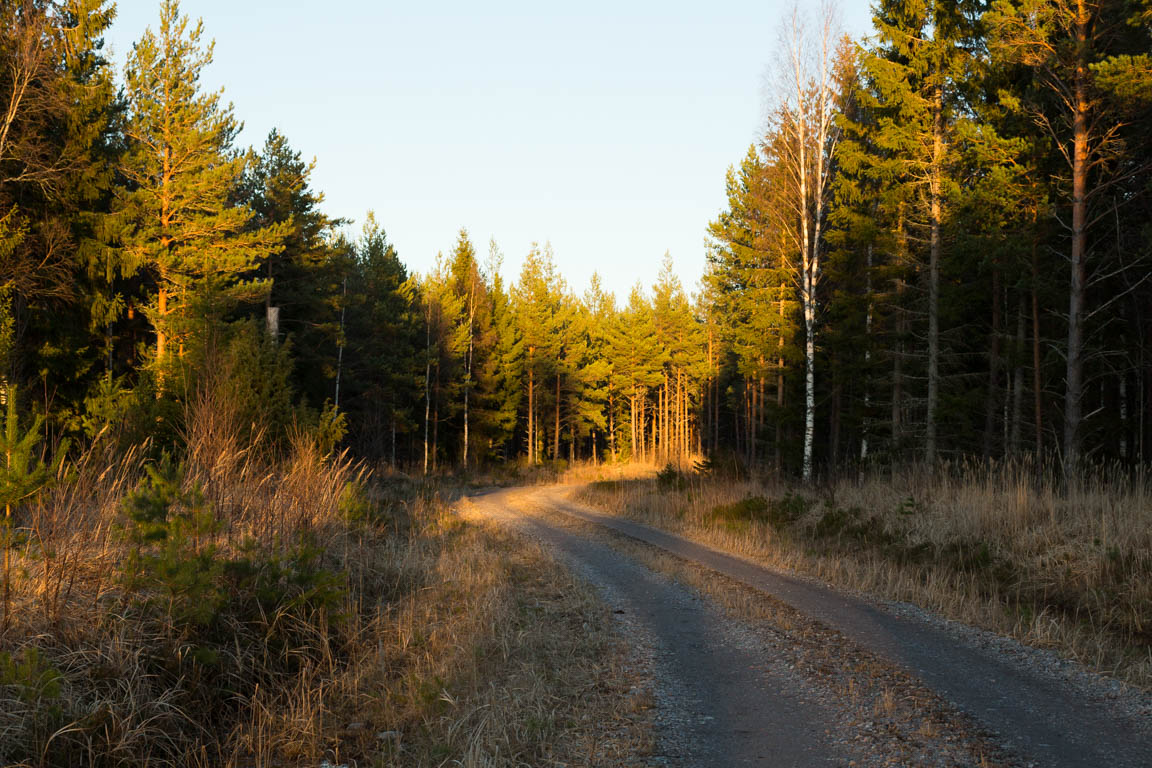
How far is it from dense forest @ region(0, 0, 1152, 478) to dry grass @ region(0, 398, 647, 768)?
5755 millimetres

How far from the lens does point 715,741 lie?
4.34 meters

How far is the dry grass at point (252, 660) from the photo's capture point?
4.35 meters

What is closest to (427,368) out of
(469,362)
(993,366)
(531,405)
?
(469,362)

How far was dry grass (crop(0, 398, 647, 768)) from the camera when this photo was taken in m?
4.35

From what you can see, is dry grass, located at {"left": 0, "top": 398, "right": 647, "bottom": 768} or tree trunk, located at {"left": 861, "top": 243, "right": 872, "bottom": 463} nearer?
dry grass, located at {"left": 0, "top": 398, "right": 647, "bottom": 768}

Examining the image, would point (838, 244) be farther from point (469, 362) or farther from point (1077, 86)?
point (469, 362)

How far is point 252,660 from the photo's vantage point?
577 cm

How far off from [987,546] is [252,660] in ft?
31.2

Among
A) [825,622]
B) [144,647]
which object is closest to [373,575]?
[144,647]

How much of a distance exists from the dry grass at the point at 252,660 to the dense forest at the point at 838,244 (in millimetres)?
5755

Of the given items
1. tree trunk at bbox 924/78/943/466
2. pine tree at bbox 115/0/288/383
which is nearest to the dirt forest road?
tree trunk at bbox 924/78/943/466

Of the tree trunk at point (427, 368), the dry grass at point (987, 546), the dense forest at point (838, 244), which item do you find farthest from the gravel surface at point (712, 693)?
the tree trunk at point (427, 368)

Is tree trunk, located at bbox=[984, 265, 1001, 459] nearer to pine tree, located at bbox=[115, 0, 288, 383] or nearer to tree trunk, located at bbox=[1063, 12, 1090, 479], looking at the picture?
tree trunk, located at bbox=[1063, 12, 1090, 479]

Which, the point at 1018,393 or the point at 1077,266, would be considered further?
the point at 1018,393
